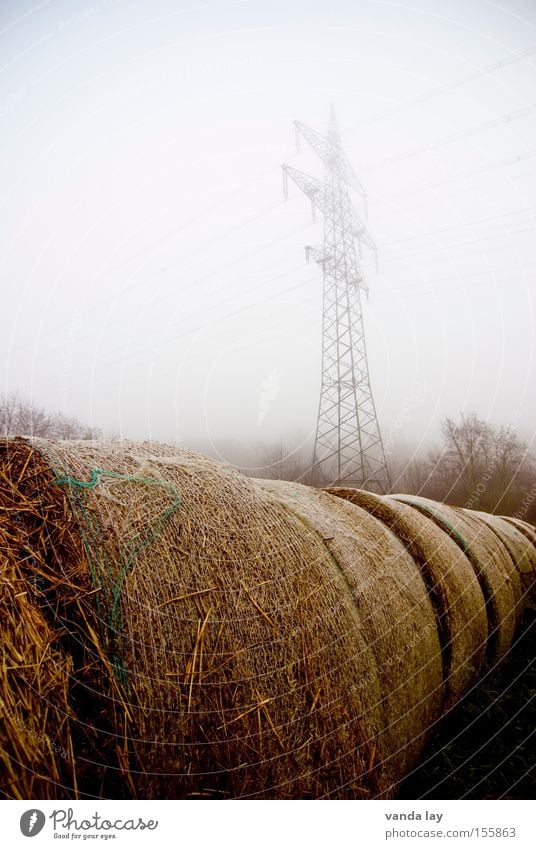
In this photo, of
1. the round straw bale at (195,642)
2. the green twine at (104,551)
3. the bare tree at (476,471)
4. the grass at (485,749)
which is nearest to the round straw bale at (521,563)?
the grass at (485,749)

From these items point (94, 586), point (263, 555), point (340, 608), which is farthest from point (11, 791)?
point (340, 608)

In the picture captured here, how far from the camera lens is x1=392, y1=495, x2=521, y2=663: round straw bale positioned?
3.06 meters

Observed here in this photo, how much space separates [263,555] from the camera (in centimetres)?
162

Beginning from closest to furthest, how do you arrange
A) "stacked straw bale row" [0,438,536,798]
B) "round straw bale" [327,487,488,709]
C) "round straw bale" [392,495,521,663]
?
"stacked straw bale row" [0,438,536,798] < "round straw bale" [327,487,488,709] < "round straw bale" [392,495,521,663]

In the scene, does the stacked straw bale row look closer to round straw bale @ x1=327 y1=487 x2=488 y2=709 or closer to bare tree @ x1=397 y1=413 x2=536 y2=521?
round straw bale @ x1=327 y1=487 x2=488 y2=709

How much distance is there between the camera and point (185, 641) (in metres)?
1.31

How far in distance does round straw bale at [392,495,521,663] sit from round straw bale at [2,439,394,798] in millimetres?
1669

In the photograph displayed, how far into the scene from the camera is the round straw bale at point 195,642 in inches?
47.2

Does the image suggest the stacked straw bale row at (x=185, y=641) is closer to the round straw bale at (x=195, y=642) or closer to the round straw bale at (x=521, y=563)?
the round straw bale at (x=195, y=642)

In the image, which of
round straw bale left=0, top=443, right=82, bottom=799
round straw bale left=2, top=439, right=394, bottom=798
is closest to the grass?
round straw bale left=2, top=439, right=394, bottom=798

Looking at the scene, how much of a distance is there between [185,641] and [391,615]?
1033 millimetres
